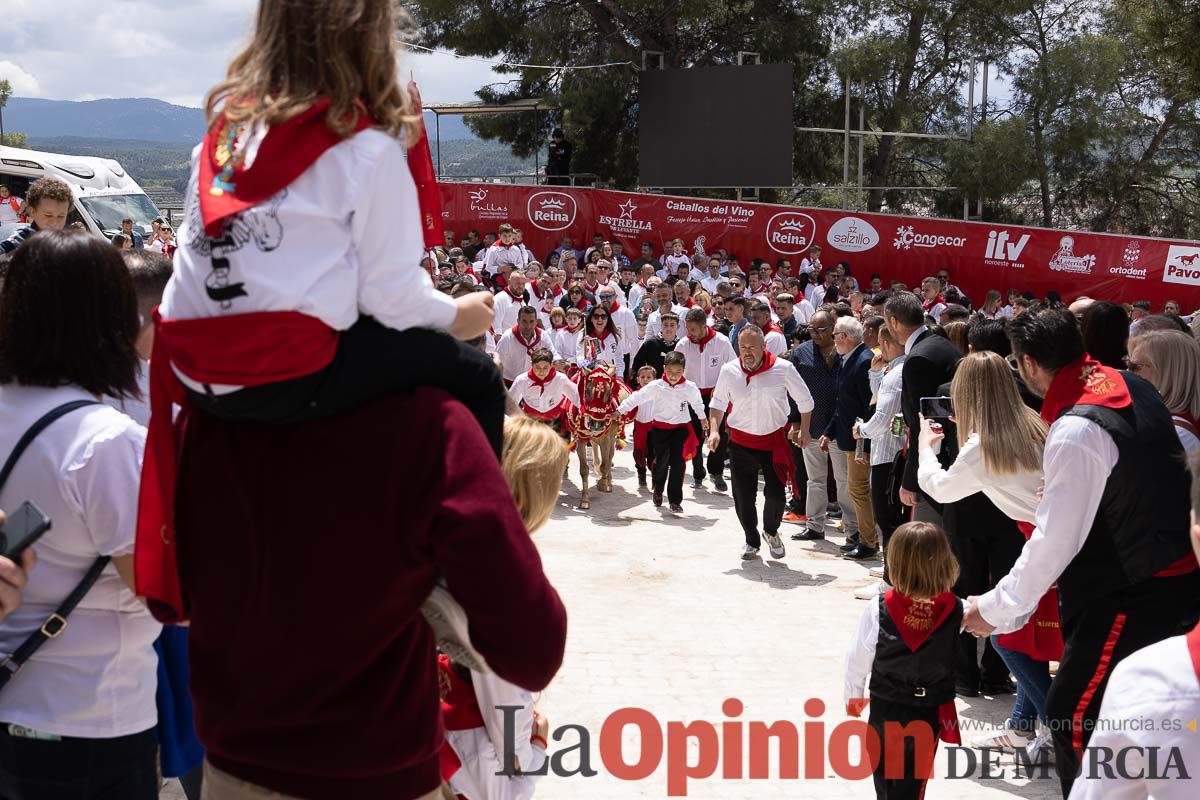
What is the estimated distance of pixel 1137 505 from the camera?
137 inches

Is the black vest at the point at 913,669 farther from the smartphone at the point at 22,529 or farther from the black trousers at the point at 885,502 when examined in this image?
the black trousers at the point at 885,502

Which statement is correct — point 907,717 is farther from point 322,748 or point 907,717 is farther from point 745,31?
point 745,31

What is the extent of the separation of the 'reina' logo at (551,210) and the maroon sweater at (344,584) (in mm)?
21345

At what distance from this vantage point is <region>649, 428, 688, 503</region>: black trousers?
1093 centimetres

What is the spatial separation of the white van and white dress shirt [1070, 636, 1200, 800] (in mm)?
19662

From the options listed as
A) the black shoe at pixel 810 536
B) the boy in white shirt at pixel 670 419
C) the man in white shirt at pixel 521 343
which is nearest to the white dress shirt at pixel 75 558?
the black shoe at pixel 810 536

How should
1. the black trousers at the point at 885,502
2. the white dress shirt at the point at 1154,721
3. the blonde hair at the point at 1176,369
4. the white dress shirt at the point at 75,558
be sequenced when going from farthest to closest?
the black trousers at the point at 885,502, the blonde hair at the point at 1176,369, the white dress shirt at the point at 75,558, the white dress shirt at the point at 1154,721

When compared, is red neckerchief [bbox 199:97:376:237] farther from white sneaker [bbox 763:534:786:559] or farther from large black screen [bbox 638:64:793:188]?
large black screen [bbox 638:64:793:188]

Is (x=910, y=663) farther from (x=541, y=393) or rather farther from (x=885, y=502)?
(x=541, y=393)

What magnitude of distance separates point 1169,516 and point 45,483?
10.4 feet

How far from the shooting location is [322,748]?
5.08ft

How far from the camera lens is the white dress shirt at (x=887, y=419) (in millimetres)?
7820

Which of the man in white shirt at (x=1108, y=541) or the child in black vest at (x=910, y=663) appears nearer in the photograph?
the man in white shirt at (x=1108, y=541)

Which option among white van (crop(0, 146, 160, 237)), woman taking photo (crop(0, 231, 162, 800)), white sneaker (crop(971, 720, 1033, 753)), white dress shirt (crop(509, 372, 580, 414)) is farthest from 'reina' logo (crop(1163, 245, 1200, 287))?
woman taking photo (crop(0, 231, 162, 800))
